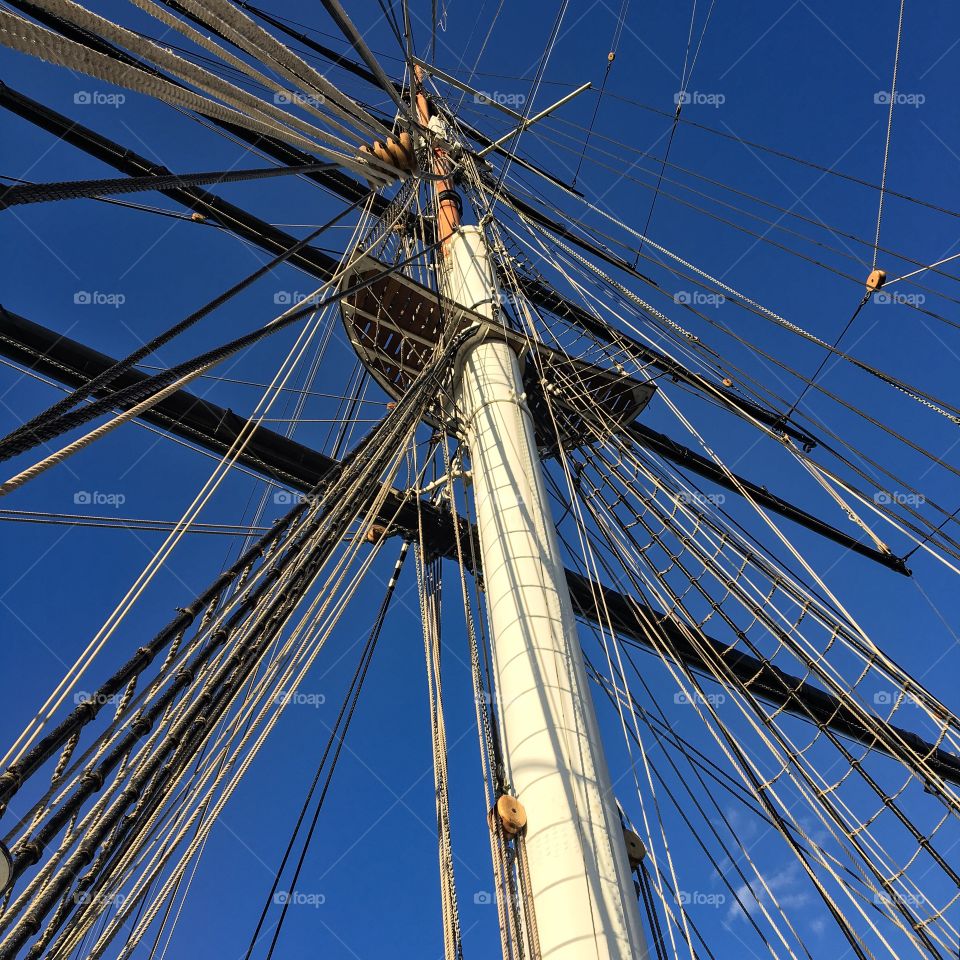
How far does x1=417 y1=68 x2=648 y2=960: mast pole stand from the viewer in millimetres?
2840

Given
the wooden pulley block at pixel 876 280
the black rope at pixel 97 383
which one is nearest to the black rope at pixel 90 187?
the black rope at pixel 97 383

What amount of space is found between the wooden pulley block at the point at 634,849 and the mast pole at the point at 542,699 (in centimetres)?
19

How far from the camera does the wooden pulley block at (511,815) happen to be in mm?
3121

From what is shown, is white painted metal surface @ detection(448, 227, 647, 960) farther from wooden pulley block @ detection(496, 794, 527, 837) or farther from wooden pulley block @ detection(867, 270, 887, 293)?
wooden pulley block @ detection(867, 270, 887, 293)

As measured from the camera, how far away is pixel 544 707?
3412 millimetres

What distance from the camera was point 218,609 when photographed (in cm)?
379

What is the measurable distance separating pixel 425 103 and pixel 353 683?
262 inches

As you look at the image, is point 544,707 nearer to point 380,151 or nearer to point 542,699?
point 542,699

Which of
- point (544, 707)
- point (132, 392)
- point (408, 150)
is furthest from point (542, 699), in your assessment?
point (408, 150)

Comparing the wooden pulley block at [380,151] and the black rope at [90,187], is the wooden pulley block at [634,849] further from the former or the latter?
the wooden pulley block at [380,151]

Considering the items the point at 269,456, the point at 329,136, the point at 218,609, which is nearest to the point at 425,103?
the point at 269,456

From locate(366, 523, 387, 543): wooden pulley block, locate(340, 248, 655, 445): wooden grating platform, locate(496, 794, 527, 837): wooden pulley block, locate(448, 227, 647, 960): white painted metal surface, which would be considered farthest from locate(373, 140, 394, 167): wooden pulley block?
locate(496, 794, 527, 837): wooden pulley block

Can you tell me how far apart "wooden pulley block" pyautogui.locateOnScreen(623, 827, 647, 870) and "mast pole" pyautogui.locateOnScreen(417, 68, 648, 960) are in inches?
7.4

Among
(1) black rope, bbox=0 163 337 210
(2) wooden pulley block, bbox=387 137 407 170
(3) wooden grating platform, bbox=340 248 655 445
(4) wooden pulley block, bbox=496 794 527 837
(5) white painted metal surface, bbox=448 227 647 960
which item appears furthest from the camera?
(3) wooden grating platform, bbox=340 248 655 445
